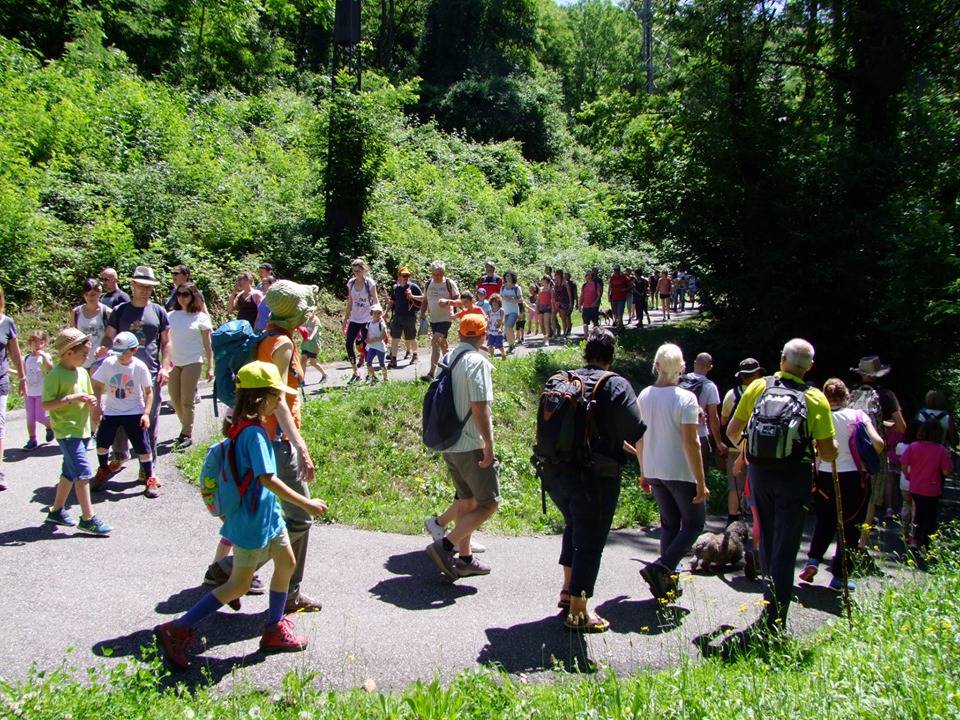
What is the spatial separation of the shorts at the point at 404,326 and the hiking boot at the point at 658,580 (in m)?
8.75

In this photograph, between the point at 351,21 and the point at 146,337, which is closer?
the point at 146,337

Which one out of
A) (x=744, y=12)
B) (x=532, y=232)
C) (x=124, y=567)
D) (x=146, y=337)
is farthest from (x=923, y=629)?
(x=532, y=232)

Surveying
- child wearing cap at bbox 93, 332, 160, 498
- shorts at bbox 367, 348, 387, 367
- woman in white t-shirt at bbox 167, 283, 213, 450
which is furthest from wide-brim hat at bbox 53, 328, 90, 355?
shorts at bbox 367, 348, 387, 367

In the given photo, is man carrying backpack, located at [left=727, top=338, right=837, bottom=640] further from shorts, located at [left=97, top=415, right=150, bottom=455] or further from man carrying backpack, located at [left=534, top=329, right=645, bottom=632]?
shorts, located at [left=97, top=415, right=150, bottom=455]

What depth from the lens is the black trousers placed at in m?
5.54

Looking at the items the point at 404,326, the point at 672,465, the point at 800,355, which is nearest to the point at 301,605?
the point at 672,465

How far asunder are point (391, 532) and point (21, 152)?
1402 centimetres

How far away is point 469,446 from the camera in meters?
6.32

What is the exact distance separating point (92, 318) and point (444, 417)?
550 centimetres

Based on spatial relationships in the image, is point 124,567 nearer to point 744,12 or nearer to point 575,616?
point 575,616

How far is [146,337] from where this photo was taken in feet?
29.7

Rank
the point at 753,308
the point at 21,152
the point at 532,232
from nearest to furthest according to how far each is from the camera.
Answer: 1. the point at 753,308
2. the point at 21,152
3. the point at 532,232

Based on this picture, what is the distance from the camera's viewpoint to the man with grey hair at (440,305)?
12727 millimetres

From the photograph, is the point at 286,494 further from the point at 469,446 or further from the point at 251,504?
the point at 469,446
